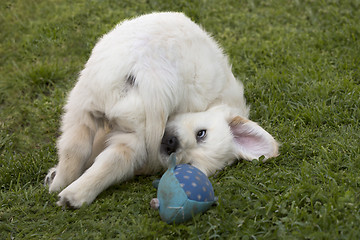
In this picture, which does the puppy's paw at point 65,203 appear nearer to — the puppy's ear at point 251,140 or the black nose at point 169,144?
the black nose at point 169,144

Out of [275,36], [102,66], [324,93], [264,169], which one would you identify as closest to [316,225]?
[264,169]

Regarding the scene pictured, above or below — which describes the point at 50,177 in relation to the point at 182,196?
below

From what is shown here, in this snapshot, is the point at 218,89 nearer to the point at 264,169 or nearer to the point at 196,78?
the point at 196,78

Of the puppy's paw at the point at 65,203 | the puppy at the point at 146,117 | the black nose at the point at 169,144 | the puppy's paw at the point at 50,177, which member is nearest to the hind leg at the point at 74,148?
the puppy at the point at 146,117

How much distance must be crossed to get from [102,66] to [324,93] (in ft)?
7.59

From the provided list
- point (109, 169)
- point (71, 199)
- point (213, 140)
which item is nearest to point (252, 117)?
point (213, 140)

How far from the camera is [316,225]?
9.29ft

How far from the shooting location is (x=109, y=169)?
137 inches

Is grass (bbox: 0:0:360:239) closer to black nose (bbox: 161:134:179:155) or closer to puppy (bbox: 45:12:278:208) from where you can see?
puppy (bbox: 45:12:278:208)

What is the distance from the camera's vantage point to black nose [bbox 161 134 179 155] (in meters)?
3.78

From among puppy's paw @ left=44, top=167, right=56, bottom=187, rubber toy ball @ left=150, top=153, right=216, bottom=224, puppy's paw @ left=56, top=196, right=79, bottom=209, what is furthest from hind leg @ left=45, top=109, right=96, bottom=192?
rubber toy ball @ left=150, top=153, right=216, bottom=224

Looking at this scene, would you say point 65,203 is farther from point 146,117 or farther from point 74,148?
point 146,117

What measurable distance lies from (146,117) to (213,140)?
0.61 meters

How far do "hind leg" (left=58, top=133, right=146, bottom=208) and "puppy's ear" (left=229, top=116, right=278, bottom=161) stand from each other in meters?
0.82
